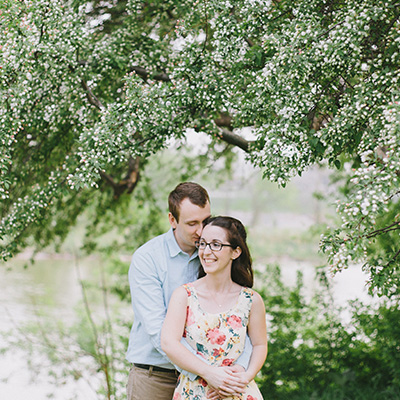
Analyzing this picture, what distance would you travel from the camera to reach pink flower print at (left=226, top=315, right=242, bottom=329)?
93.9 inches

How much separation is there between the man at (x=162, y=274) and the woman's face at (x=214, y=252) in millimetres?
157

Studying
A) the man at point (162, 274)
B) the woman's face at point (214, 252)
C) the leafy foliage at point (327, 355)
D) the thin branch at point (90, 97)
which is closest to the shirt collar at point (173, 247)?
the man at point (162, 274)

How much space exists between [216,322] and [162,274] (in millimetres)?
389

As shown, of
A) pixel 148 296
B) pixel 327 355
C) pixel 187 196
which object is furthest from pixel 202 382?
pixel 327 355

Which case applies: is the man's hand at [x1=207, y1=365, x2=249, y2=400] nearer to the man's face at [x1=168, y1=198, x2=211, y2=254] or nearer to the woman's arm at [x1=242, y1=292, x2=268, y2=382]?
the woman's arm at [x1=242, y1=292, x2=268, y2=382]

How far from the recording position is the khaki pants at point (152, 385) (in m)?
2.59

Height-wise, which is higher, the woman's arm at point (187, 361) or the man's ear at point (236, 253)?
the man's ear at point (236, 253)

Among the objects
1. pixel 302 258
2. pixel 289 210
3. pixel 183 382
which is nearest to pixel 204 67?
pixel 183 382

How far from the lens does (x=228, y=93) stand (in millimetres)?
3346

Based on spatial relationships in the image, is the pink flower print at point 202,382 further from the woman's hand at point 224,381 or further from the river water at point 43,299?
the river water at point 43,299

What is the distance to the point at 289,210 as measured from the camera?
23.9 m

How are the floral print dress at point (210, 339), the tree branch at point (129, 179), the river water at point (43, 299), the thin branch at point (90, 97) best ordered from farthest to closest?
the river water at point (43, 299) → the tree branch at point (129, 179) → the thin branch at point (90, 97) → the floral print dress at point (210, 339)

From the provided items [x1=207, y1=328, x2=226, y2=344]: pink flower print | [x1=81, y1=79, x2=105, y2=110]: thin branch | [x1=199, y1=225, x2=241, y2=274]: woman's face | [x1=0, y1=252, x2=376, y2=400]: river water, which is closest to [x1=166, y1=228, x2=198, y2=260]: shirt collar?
[x1=199, y1=225, x2=241, y2=274]: woman's face

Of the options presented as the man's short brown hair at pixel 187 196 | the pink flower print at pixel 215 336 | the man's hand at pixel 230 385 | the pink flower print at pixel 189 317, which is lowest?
the man's hand at pixel 230 385
